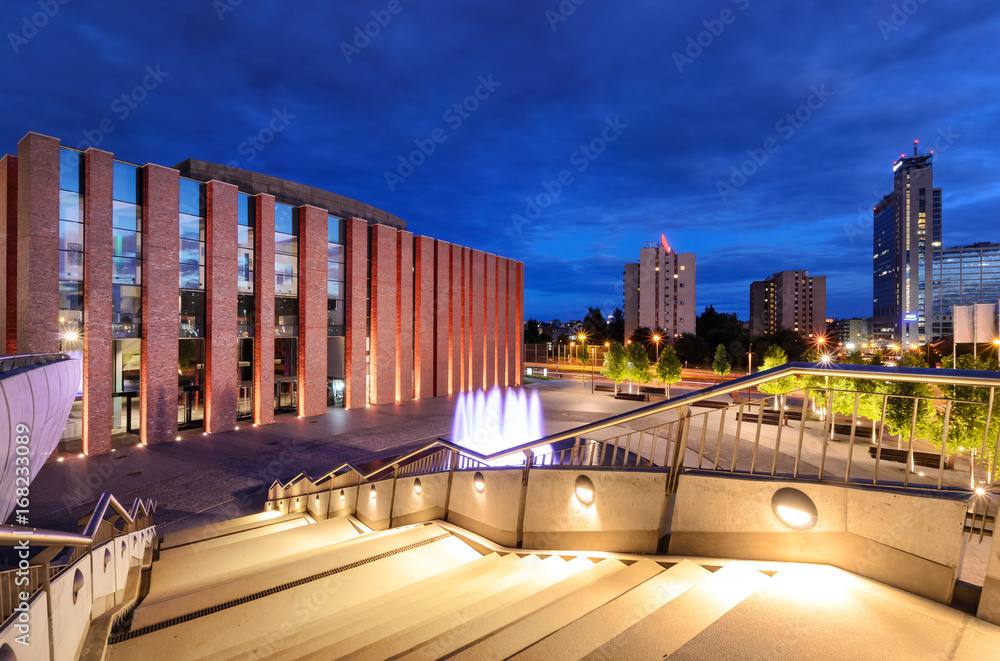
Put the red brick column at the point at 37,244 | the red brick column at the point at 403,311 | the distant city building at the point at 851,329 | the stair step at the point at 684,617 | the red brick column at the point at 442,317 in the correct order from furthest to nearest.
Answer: the distant city building at the point at 851,329 < the red brick column at the point at 442,317 < the red brick column at the point at 403,311 < the red brick column at the point at 37,244 < the stair step at the point at 684,617

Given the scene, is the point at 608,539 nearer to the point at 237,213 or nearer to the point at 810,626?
the point at 810,626

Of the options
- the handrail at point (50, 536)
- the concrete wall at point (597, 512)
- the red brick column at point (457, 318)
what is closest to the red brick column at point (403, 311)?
the red brick column at point (457, 318)

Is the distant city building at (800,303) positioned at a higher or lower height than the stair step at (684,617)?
higher

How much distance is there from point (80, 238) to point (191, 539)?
13256 millimetres

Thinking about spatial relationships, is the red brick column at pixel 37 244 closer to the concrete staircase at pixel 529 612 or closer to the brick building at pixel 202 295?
the brick building at pixel 202 295

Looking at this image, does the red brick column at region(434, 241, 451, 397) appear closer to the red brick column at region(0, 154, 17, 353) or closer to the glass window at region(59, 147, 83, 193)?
the glass window at region(59, 147, 83, 193)

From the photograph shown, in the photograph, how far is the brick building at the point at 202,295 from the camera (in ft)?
49.9

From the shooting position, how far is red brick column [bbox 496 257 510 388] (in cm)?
3431

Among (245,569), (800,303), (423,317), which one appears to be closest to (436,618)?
(245,569)

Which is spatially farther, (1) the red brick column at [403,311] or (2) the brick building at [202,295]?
(1) the red brick column at [403,311]

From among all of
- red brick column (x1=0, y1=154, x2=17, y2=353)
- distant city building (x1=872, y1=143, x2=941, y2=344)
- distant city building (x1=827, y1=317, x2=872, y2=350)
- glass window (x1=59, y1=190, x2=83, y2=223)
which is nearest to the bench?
glass window (x1=59, y1=190, x2=83, y2=223)

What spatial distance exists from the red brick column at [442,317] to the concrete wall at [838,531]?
25.3 metres

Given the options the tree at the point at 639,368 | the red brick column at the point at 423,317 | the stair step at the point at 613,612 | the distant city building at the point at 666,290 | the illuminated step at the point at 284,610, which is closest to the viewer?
the stair step at the point at 613,612

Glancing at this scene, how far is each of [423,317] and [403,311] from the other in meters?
1.54
